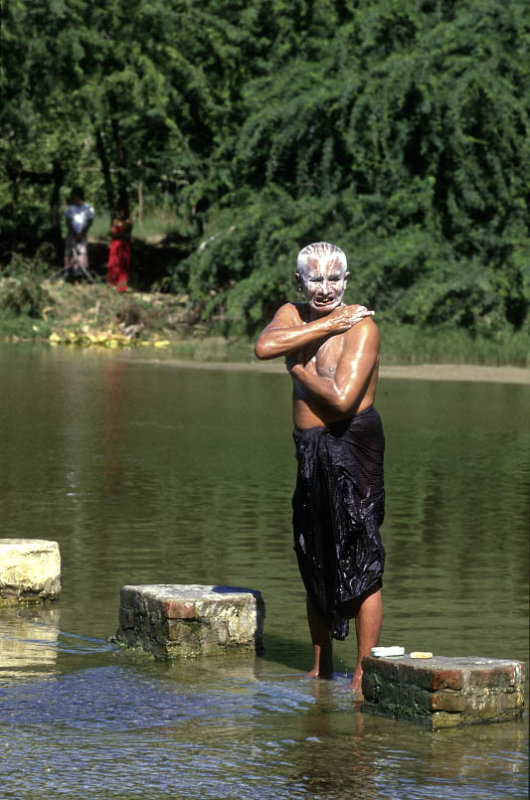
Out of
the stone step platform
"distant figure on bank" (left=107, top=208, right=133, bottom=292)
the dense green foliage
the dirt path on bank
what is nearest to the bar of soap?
the stone step platform

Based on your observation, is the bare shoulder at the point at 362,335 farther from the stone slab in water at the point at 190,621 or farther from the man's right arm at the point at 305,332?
the stone slab in water at the point at 190,621

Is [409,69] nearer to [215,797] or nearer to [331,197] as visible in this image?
[331,197]

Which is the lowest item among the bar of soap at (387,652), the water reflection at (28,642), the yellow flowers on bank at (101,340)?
the water reflection at (28,642)

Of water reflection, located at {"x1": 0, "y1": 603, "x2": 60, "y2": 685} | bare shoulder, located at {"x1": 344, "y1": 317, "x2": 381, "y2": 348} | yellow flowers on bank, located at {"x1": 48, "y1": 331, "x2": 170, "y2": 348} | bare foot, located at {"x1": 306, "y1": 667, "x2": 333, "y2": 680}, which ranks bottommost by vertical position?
water reflection, located at {"x1": 0, "y1": 603, "x2": 60, "y2": 685}

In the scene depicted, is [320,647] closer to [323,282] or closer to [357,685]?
[357,685]

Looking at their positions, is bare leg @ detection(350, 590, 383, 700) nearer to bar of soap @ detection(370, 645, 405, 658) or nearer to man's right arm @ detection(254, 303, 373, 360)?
bar of soap @ detection(370, 645, 405, 658)

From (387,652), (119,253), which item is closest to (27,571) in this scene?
(387,652)

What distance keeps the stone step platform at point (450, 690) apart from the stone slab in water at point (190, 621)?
1290 mm

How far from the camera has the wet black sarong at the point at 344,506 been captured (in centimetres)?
688

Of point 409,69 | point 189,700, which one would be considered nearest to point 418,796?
point 189,700

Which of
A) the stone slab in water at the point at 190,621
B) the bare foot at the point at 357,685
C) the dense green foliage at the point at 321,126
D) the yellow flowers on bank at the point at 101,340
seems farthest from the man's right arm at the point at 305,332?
the yellow flowers on bank at the point at 101,340

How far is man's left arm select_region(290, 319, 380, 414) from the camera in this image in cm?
675

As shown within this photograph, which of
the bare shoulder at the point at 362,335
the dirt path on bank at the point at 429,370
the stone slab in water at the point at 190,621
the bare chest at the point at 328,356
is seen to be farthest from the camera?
the dirt path on bank at the point at 429,370

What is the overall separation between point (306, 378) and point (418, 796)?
2.10m
